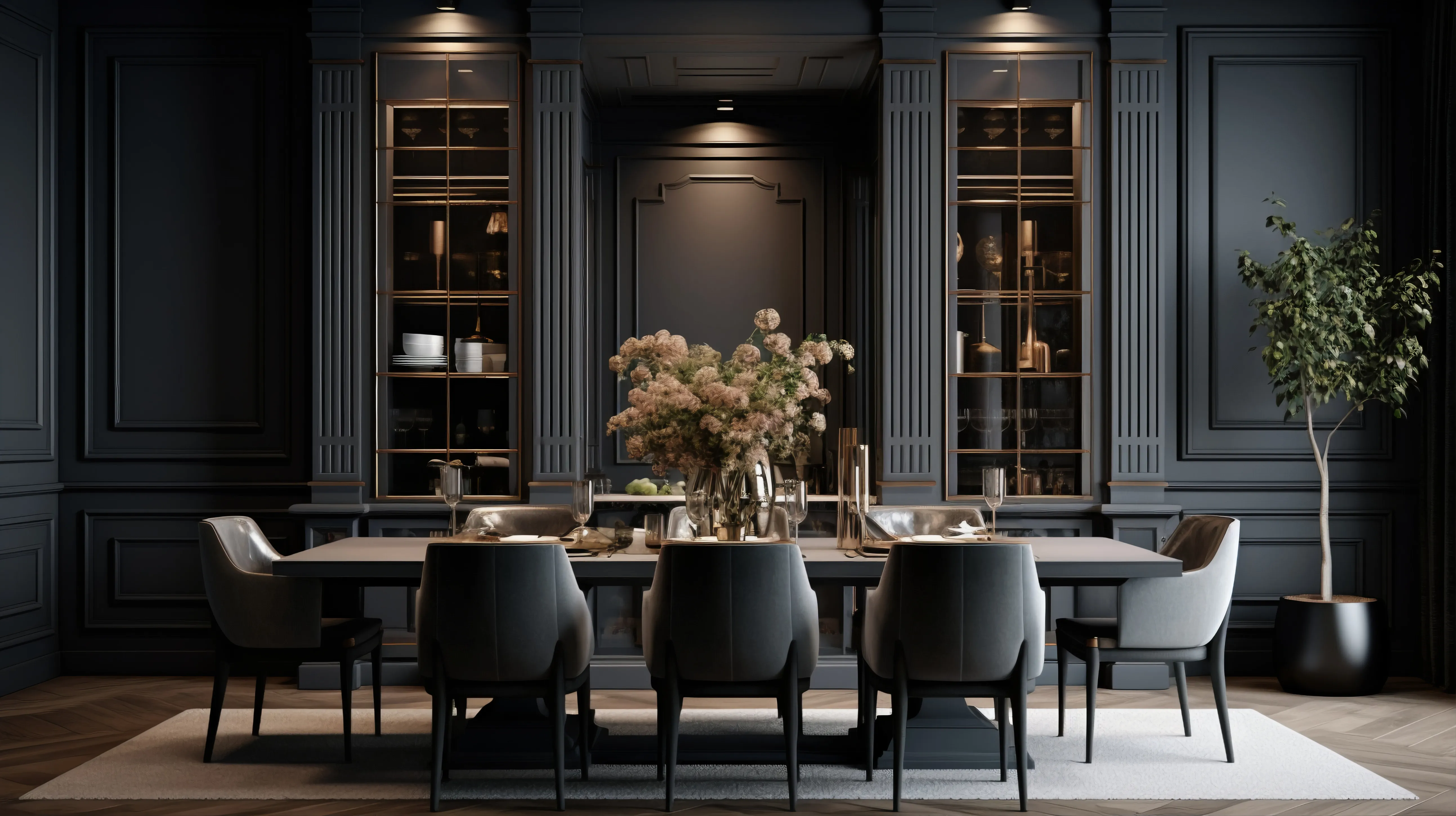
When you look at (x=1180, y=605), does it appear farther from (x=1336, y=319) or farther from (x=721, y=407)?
(x=1336, y=319)

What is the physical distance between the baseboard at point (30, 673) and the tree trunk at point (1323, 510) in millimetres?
5635

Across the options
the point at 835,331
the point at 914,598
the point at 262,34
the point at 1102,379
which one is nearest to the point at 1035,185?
the point at 1102,379

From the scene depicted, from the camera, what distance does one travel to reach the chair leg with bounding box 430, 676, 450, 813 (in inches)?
127

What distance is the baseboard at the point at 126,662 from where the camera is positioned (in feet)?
17.1

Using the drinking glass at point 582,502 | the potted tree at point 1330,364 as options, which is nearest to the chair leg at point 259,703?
the drinking glass at point 582,502

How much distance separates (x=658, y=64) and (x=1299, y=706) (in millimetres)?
4073

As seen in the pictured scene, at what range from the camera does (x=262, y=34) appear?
525cm

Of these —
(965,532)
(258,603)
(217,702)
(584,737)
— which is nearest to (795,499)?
(965,532)

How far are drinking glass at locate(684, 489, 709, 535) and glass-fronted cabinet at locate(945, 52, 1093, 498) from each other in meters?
1.97

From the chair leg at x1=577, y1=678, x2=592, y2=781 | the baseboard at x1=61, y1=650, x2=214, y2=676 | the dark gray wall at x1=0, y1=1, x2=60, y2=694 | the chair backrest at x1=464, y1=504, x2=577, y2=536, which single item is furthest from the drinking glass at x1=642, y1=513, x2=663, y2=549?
the dark gray wall at x1=0, y1=1, x2=60, y2=694

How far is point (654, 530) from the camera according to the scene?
11.7ft

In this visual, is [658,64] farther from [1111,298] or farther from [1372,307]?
[1372,307]

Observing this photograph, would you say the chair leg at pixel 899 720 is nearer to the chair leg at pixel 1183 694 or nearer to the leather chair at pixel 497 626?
the leather chair at pixel 497 626

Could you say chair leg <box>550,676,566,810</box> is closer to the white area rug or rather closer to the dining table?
the white area rug
